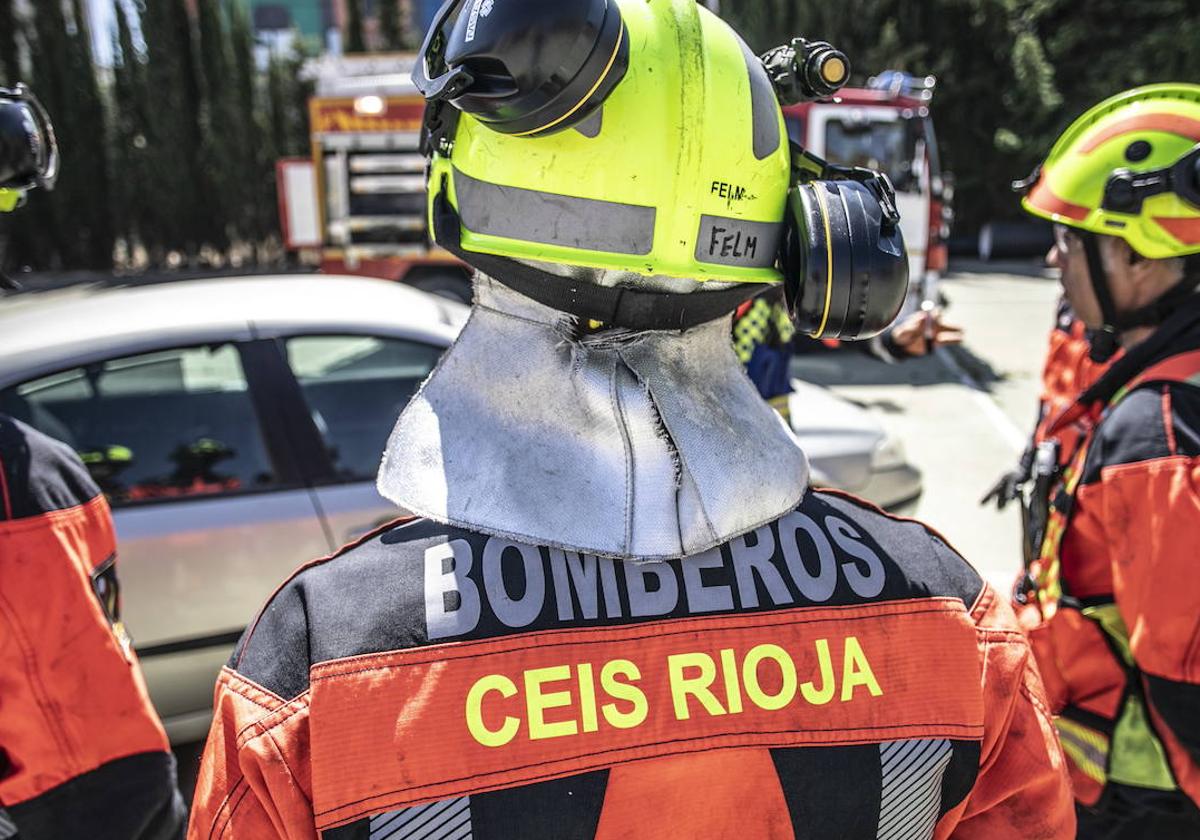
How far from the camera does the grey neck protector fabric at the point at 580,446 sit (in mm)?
917

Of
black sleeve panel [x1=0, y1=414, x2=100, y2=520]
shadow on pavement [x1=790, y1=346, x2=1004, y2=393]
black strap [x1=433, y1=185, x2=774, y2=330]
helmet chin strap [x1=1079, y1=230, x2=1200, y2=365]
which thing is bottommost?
shadow on pavement [x1=790, y1=346, x2=1004, y2=393]

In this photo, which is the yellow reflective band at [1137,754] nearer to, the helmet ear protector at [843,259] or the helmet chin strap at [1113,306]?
the helmet chin strap at [1113,306]

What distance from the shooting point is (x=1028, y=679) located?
1.06 m

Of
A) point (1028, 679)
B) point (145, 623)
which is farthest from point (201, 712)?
point (1028, 679)

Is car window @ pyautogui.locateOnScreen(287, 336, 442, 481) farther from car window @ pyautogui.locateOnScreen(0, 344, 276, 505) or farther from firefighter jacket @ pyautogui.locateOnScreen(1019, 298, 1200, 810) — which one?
firefighter jacket @ pyautogui.locateOnScreen(1019, 298, 1200, 810)

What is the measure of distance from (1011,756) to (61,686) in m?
1.44

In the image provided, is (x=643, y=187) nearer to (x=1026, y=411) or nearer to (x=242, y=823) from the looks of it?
(x=242, y=823)

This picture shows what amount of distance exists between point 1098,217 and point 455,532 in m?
1.81

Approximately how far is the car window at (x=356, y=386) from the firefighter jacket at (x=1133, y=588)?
2.02m

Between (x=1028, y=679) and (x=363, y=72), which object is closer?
(x=1028, y=679)

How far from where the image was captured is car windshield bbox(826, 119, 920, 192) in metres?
9.38

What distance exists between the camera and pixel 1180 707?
1.55 meters

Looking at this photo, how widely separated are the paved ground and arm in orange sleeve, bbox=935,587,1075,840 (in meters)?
1.41

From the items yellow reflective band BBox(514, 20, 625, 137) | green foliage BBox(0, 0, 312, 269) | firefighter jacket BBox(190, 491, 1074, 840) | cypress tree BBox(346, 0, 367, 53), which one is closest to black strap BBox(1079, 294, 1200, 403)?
firefighter jacket BBox(190, 491, 1074, 840)
